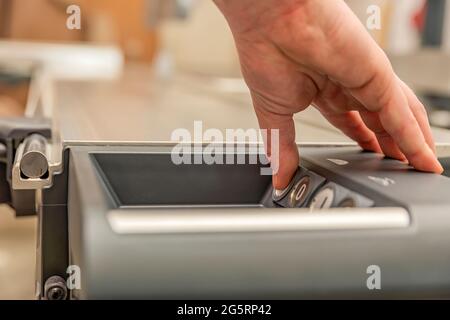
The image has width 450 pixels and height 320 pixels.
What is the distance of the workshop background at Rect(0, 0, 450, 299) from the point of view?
58.1 inches

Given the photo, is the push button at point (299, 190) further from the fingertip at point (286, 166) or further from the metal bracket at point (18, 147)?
the metal bracket at point (18, 147)

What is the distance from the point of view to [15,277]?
1.20 meters

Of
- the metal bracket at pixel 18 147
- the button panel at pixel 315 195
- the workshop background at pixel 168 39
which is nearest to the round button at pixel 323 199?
the button panel at pixel 315 195

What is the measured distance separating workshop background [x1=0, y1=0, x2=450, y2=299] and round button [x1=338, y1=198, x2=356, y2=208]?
0.50 metres

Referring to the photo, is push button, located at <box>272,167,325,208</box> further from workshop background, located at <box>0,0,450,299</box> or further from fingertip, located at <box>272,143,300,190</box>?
workshop background, located at <box>0,0,450,299</box>

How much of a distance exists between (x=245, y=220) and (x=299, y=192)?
0.64ft

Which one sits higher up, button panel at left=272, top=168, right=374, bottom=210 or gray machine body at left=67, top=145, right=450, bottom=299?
button panel at left=272, top=168, right=374, bottom=210

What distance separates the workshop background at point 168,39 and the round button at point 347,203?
1.64ft

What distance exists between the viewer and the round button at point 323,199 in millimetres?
535

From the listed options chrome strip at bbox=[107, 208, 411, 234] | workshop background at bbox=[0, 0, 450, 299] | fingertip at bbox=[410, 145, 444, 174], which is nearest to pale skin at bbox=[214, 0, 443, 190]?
fingertip at bbox=[410, 145, 444, 174]

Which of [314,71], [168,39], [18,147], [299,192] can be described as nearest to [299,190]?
[299,192]

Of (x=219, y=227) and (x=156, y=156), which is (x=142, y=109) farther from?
(x=219, y=227)

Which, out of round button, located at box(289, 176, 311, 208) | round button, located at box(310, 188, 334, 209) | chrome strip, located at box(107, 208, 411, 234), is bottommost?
chrome strip, located at box(107, 208, 411, 234)

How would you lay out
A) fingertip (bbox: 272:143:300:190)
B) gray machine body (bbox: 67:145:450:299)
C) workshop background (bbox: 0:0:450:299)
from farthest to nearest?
workshop background (bbox: 0:0:450:299) → fingertip (bbox: 272:143:300:190) → gray machine body (bbox: 67:145:450:299)
